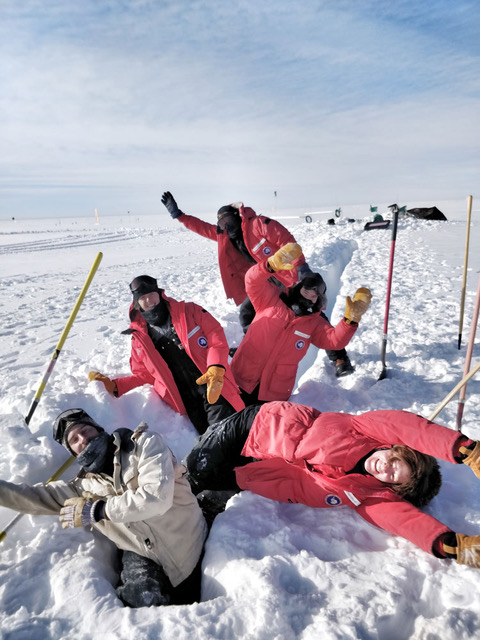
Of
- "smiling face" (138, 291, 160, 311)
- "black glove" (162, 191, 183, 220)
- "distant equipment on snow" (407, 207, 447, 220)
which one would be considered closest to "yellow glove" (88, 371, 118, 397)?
"smiling face" (138, 291, 160, 311)

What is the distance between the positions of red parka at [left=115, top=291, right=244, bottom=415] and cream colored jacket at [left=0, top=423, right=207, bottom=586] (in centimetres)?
119

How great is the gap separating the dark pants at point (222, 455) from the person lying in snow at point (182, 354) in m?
0.43

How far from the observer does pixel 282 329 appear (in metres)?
3.70

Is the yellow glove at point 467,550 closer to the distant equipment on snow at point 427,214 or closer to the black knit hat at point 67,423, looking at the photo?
the black knit hat at point 67,423

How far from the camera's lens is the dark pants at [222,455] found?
115 inches

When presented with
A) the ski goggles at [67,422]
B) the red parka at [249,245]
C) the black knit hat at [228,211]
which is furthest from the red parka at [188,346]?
the black knit hat at [228,211]

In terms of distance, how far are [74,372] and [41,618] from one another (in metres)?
3.07

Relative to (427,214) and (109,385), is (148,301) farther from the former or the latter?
(427,214)

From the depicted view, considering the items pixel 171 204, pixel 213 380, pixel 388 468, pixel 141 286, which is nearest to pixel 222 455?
pixel 213 380

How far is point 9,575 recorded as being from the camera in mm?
2121

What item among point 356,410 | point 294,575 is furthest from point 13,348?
point 294,575

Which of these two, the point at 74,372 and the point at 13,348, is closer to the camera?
the point at 74,372

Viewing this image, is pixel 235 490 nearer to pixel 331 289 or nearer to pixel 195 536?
pixel 195 536

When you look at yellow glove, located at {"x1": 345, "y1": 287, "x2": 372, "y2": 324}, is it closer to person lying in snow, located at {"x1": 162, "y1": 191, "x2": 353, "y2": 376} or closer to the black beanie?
person lying in snow, located at {"x1": 162, "y1": 191, "x2": 353, "y2": 376}
